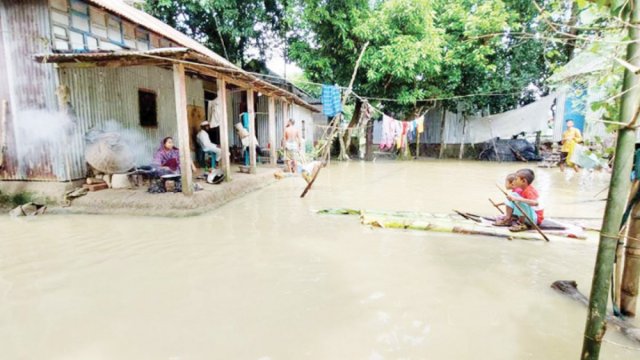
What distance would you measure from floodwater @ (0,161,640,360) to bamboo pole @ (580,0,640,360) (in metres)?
0.70

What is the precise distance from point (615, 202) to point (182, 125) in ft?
21.1

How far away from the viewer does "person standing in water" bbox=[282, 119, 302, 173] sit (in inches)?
459

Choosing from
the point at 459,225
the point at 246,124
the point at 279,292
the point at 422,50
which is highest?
the point at 422,50

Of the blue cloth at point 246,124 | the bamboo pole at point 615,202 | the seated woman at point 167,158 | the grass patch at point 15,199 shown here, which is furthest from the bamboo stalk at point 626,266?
the blue cloth at point 246,124

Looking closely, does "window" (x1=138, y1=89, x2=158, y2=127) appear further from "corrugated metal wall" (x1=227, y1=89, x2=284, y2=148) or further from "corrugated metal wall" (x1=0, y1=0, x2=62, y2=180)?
"corrugated metal wall" (x1=227, y1=89, x2=284, y2=148)

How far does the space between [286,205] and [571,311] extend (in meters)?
5.29

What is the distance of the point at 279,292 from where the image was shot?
336cm

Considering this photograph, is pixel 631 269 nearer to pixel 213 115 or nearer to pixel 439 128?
pixel 213 115

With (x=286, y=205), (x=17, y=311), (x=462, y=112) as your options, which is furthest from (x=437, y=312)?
(x=462, y=112)

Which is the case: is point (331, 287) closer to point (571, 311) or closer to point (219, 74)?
point (571, 311)

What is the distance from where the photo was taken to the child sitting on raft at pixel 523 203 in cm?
486

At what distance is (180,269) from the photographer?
12.8 feet

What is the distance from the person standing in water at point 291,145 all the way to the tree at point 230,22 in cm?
813

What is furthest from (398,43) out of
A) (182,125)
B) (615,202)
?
(615,202)
